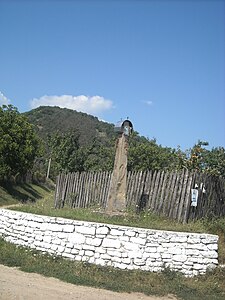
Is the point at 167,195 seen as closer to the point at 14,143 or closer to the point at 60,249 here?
the point at 60,249

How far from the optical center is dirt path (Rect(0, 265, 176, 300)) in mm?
6242

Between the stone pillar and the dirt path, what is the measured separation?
3.66 metres

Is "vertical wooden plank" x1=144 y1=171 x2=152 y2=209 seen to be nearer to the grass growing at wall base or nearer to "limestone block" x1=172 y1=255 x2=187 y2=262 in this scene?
"limestone block" x1=172 y1=255 x2=187 y2=262

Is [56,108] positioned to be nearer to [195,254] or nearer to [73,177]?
[73,177]

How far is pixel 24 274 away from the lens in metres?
7.54

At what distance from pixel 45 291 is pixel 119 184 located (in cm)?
466

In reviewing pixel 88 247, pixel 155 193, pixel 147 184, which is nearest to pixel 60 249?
pixel 88 247

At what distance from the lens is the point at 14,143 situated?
27.3m

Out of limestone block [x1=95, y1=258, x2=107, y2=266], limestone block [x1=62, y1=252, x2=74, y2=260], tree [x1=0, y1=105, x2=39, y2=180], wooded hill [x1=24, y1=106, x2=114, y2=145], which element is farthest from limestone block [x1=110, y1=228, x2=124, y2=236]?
wooded hill [x1=24, y1=106, x2=114, y2=145]

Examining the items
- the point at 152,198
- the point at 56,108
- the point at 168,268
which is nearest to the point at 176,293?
the point at 168,268

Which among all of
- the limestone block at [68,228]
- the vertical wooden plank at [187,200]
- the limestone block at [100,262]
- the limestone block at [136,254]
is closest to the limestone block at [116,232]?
the limestone block at [136,254]

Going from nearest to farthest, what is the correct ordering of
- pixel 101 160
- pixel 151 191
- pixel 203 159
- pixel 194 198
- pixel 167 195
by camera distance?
pixel 194 198
pixel 167 195
pixel 151 191
pixel 203 159
pixel 101 160

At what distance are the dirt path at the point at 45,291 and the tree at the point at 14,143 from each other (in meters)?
20.4

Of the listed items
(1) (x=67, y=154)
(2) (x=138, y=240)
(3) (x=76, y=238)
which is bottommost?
(3) (x=76, y=238)
